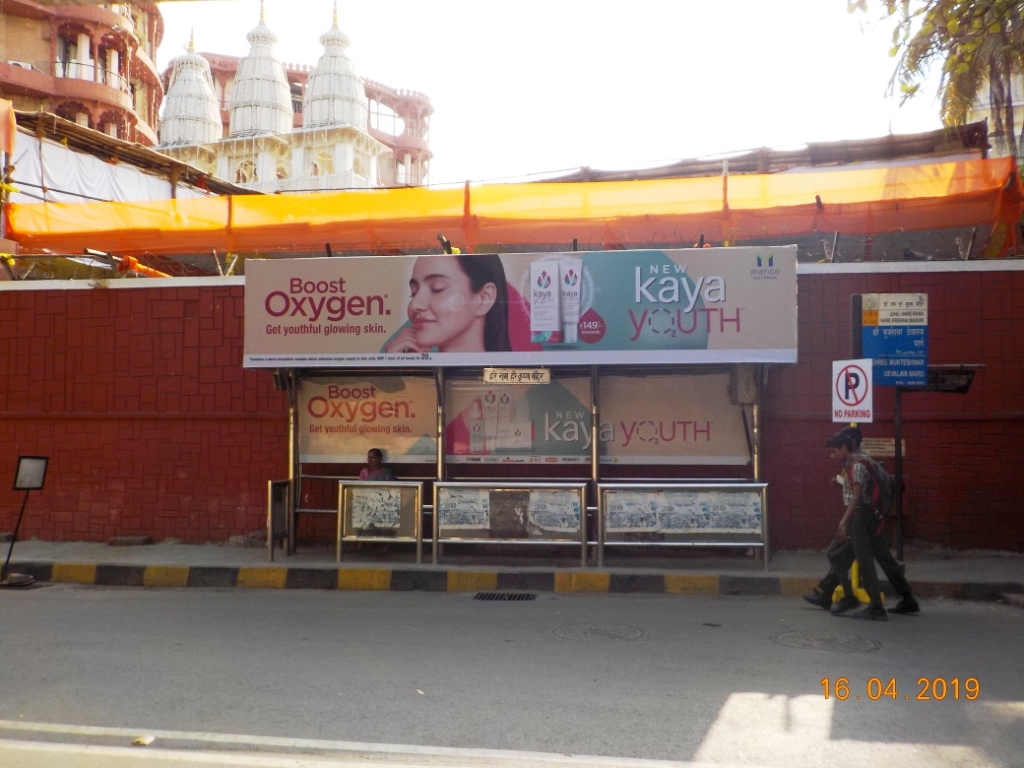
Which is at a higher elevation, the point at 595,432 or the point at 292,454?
the point at 595,432

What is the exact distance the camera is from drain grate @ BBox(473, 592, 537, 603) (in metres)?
8.52

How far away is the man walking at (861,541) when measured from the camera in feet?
23.8

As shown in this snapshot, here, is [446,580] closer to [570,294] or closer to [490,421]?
[490,421]

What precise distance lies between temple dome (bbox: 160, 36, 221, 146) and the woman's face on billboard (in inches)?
2097

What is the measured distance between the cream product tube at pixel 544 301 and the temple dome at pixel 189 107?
2122 inches

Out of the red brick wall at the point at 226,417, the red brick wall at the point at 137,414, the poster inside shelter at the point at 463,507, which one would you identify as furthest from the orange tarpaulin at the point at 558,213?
the poster inside shelter at the point at 463,507

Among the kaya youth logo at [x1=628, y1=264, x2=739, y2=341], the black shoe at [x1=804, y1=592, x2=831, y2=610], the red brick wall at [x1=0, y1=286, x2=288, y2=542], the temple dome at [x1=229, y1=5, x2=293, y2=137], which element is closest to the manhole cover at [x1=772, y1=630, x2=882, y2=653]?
the black shoe at [x1=804, y1=592, x2=831, y2=610]

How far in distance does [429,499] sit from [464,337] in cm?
242

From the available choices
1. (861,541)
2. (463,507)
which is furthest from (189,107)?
(861,541)

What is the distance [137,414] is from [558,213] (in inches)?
243

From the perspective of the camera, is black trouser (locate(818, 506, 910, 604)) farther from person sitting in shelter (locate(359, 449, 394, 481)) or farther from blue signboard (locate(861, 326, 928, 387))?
person sitting in shelter (locate(359, 449, 394, 481))

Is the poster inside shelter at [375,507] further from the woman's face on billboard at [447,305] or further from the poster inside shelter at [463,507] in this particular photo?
the woman's face on billboard at [447,305]

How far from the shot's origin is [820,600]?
7.80 m

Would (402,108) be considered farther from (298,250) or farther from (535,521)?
(535,521)
